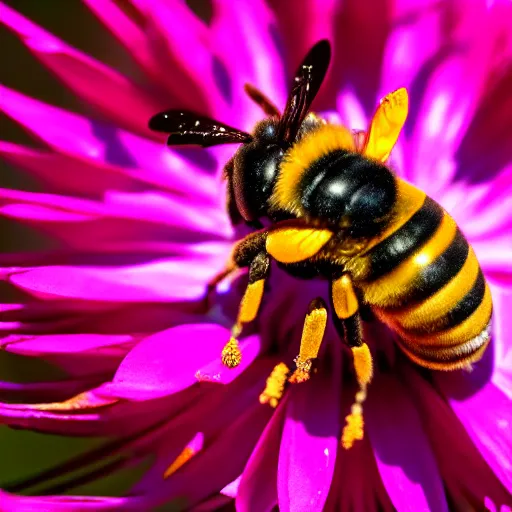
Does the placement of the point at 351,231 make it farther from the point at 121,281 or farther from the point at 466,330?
the point at 121,281

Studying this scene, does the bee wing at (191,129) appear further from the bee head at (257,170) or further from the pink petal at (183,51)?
the pink petal at (183,51)

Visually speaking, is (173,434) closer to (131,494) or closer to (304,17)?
(131,494)

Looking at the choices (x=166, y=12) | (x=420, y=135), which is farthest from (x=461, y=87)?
(x=166, y=12)

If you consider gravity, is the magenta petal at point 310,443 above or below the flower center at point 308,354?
below

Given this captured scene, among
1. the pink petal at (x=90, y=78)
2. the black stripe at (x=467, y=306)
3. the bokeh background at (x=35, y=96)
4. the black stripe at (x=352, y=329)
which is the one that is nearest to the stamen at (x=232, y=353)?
the black stripe at (x=352, y=329)

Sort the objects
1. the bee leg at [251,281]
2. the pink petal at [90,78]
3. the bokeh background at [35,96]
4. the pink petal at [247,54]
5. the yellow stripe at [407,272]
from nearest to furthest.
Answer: the yellow stripe at [407,272], the bee leg at [251,281], the pink petal at [90,78], the pink petal at [247,54], the bokeh background at [35,96]

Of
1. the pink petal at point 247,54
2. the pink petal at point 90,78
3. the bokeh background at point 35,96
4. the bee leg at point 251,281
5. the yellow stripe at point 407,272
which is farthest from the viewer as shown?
the bokeh background at point 35,96

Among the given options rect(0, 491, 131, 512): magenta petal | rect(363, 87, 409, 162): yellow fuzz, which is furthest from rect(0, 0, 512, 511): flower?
rect(363, 87, 409, 162): yellow fuzz

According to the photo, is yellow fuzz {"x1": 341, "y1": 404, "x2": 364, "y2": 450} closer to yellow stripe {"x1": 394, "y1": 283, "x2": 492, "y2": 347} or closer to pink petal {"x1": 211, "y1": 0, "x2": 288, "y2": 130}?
yellow stripe {"x1": 394, "y1": 283, "x2": 492, "y2": 347}
